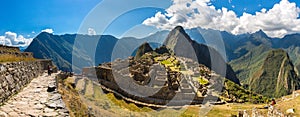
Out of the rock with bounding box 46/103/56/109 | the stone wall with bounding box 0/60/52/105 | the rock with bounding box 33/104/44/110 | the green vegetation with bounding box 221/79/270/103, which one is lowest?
the green vegetation with bounding box 221/79/270/103

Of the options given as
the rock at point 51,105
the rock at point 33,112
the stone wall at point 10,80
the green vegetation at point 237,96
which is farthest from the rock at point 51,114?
the green vegetation at point 237,96

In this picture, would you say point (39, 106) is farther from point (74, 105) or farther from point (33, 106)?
point (74, 105)

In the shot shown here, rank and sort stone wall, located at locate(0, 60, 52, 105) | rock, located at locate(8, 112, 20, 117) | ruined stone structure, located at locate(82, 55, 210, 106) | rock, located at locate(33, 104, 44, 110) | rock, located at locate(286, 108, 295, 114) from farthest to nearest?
ruined stone structure, located at locate(82, 55, 210, 106) < rock, located at locate(286, 108, 295, 114) < stone wall, located at locate(0, 60, 52, 105) < rock, located at locate(33, 104, 44, 110) < rock, located at locate(8, 112, 20, 117)

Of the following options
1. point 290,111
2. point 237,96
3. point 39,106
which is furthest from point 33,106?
point 237,96

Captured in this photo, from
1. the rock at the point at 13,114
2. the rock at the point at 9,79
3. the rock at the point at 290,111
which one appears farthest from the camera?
the rock at the point at 290,111

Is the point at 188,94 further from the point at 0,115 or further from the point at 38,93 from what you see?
the point at 0,115

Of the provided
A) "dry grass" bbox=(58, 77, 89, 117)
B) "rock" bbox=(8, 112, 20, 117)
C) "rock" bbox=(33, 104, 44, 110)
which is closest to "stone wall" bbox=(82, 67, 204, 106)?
"dry grass" bbox=(58, 77, 89, 117)

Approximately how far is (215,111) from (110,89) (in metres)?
16.4

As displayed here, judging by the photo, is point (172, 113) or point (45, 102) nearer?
point (45, 102)

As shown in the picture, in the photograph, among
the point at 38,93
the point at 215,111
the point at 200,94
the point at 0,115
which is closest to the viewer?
the point at 0,115

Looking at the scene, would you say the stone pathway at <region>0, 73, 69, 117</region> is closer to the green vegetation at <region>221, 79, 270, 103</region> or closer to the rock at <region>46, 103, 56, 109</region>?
the rock at <region>46, 103, 56, 109</region>

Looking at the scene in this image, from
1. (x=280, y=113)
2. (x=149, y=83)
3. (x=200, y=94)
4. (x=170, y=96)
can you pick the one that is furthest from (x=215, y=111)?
(x=280, y=113)

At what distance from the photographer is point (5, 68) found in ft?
31.4

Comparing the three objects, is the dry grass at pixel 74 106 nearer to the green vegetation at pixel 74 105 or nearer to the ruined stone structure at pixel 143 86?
the green vegetation at pixel 74 105
